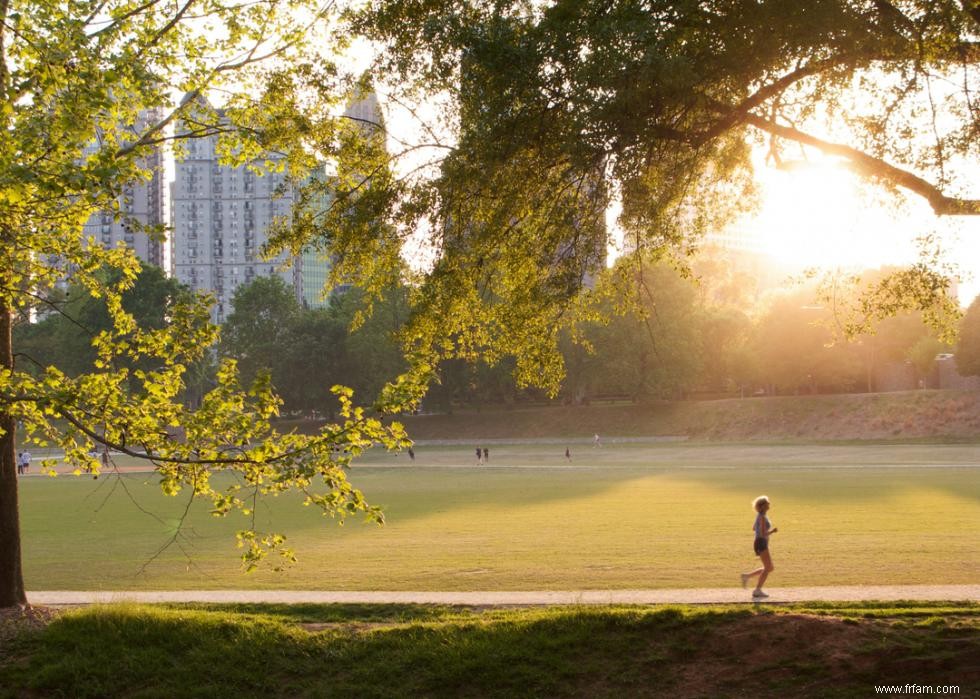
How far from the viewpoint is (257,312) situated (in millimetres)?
125125

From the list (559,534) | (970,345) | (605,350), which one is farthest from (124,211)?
(605,350)

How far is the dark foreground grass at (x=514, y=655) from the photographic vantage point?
33.9ft

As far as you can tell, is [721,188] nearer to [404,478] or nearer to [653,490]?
[653,490]

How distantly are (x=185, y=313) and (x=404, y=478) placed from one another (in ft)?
143

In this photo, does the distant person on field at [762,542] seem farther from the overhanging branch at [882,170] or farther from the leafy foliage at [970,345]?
the leafy foliage at [970,345]

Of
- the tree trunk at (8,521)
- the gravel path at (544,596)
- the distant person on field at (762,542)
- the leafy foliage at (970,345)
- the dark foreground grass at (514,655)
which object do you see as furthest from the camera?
the leafy foliage at (970,345)

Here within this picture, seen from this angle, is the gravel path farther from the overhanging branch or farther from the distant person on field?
the overhanging branch

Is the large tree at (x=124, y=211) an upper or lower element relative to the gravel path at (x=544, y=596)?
upper

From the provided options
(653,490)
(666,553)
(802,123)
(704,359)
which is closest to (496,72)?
(802,123)

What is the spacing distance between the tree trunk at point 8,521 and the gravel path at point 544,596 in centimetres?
170

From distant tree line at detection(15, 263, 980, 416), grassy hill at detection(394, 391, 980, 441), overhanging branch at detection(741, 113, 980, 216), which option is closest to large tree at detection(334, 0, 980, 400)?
overhanging branch at detection(741, 113, 980, 216)

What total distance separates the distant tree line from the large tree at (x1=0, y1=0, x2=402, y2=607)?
2836 inches

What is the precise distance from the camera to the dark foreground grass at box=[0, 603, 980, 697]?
33.9 feet

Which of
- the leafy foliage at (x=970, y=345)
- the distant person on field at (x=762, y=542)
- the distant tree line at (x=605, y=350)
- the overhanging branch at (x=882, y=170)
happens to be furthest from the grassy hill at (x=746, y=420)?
the overhanging branch at (x=882, y=170)
